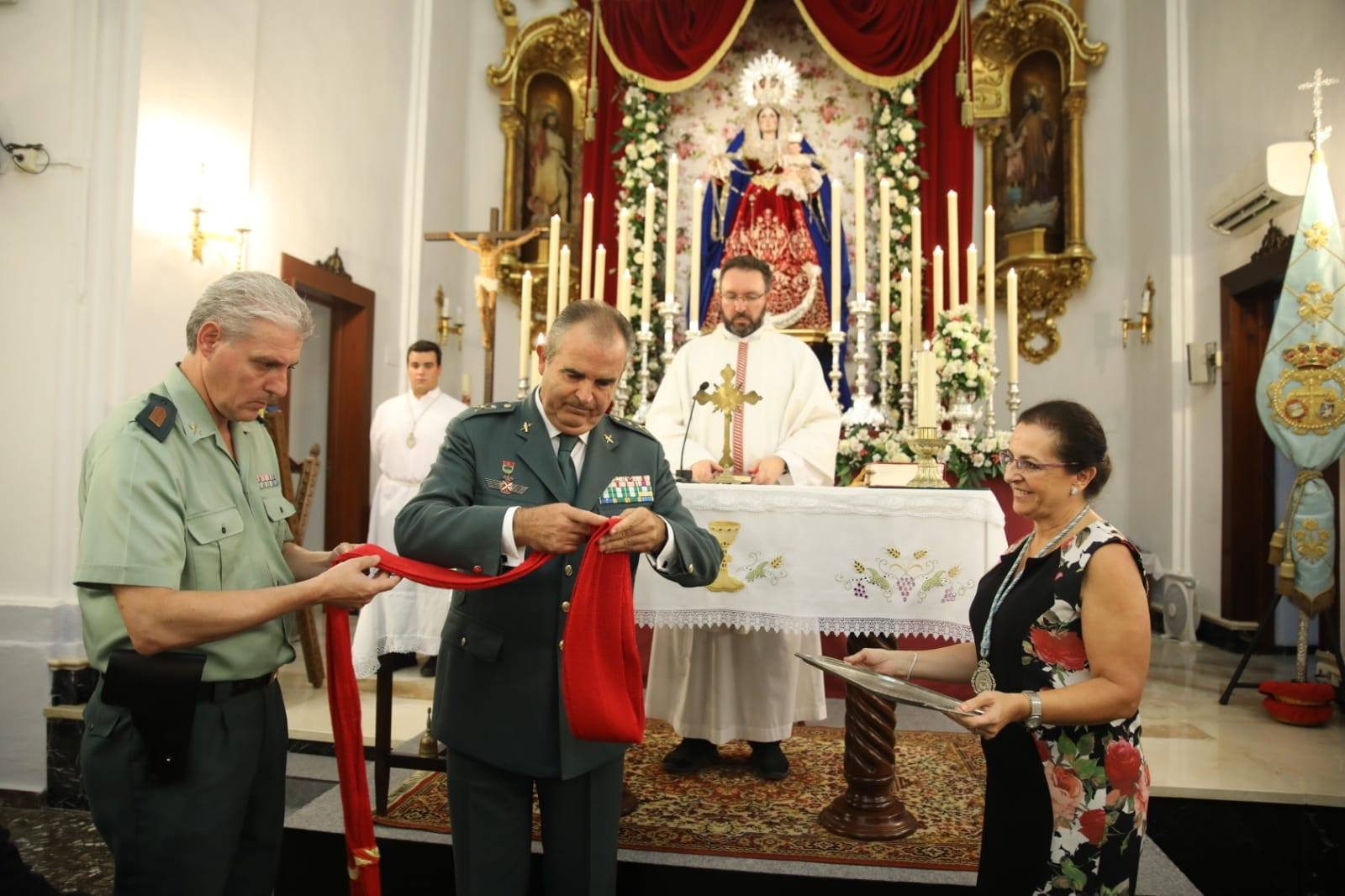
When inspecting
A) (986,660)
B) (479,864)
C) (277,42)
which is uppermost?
(277,42)

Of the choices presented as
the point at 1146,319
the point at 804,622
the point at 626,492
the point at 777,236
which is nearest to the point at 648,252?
the point at 804,622

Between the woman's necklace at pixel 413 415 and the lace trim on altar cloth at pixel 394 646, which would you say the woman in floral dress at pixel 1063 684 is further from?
the woman's necklace at pixel 413 415

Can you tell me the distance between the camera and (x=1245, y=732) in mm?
4422

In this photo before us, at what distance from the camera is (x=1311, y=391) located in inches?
180

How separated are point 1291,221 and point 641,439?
17.7 ft

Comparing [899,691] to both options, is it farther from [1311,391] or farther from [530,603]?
[1311,391]

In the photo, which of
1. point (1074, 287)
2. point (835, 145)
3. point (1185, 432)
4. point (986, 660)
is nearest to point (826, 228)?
point (835, 145)

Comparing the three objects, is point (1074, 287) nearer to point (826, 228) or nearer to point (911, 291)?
point (826, 228)

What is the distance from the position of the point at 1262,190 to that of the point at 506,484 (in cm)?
544

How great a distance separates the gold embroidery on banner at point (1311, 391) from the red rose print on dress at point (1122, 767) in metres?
3.66

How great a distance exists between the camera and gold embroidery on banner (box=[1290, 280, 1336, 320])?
4512mm

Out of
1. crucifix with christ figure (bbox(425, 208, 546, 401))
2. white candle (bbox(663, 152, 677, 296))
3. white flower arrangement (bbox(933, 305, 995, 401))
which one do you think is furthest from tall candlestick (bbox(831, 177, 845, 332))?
crucifix with christ figure (bbox(425, 208, 546, 401))

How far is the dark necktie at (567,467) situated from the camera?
208 cm

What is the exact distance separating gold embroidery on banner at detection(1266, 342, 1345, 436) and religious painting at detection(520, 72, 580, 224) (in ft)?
20.1
